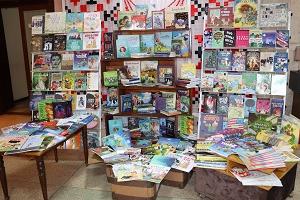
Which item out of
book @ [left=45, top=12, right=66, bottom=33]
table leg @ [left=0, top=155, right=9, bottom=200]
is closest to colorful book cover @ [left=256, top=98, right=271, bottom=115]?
book @ [left=45, top=12, right=66, bottom=33]

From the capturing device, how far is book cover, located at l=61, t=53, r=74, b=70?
11.6 feet

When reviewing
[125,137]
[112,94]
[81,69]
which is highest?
[81,69]

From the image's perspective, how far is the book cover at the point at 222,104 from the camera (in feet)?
11.2

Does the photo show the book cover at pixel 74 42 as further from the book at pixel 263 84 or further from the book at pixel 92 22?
the book at pixel 263 84

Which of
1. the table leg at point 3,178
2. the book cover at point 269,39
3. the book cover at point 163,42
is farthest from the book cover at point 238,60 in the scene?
the table leg at point 3,178

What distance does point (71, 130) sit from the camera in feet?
9.20

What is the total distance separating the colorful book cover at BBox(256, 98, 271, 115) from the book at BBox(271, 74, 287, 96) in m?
0.14

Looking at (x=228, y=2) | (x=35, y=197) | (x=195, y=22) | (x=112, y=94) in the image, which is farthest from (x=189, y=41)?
(x=35, y=197)

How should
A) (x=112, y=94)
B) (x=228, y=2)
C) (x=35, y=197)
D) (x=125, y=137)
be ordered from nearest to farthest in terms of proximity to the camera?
(x=35, y=197) < (x=125, y=137) < (x=228, y=2) < (x=112, y=94)

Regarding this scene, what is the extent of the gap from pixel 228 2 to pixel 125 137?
1914 mm

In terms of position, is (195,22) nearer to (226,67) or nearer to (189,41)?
(189,41)

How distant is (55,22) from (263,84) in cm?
248

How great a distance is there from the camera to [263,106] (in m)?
3.34

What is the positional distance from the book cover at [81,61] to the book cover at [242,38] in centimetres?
172
